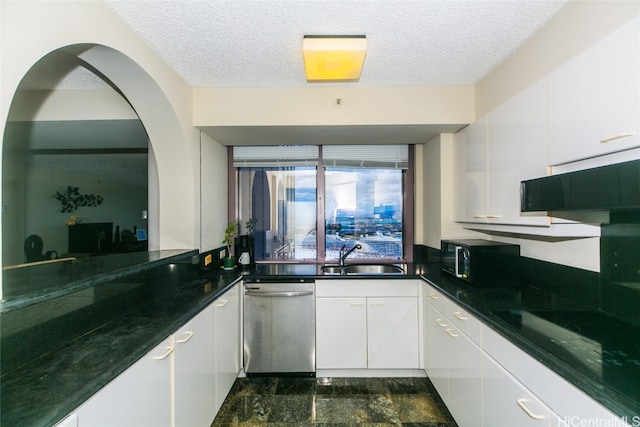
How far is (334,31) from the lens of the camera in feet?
4.94

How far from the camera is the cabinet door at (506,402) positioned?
3.26 feet

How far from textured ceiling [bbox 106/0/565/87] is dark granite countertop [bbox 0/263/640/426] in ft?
4.61

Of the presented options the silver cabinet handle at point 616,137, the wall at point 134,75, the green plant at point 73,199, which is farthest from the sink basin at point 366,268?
the green plant at point 73,199

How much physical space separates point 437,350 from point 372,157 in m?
1.95

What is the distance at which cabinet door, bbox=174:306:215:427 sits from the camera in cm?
132

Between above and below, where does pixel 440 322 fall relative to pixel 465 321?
below

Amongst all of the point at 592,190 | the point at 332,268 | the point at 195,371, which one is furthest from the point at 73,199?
the point at 592,190

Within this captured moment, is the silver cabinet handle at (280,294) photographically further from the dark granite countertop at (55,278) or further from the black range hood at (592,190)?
the black range hood at (592,190)

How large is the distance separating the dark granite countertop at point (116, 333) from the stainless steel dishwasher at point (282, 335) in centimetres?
50

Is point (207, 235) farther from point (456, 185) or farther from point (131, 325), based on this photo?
point (456, 185)

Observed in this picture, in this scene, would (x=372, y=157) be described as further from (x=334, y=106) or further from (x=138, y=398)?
(x=138, y=398)

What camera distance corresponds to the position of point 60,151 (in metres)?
2.93

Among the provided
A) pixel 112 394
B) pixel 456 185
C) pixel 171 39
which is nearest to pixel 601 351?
pixel 456 185

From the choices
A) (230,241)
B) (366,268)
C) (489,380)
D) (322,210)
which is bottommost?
(489,380)
